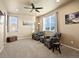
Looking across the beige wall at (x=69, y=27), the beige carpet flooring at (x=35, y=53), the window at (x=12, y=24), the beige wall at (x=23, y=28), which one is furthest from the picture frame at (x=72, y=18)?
the window at (x=12, y=24)

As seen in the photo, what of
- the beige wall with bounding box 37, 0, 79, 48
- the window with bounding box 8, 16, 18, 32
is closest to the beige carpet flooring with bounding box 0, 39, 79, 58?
the beige wall with bounding box 37, 0, 79, 48

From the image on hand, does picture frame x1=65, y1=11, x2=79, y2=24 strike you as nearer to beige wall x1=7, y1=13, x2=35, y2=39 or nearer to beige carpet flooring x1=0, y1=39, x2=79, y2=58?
beige carpet flooring x1=0, y1=39, x2=79, y2=58

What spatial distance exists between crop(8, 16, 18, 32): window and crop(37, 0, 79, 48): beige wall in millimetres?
5197

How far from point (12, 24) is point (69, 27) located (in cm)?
644

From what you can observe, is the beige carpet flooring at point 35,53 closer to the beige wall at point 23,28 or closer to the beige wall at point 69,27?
the beige wall at point 69,27

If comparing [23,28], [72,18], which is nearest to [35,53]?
[72,18]

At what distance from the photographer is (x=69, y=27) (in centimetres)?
539

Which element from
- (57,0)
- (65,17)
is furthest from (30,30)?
(57,0)

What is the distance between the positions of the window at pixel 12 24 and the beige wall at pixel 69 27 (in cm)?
520

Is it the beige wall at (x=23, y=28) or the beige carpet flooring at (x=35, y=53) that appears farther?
the beige wall at (x=23, y=28)

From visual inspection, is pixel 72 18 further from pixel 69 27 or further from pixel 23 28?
pixel 23 28

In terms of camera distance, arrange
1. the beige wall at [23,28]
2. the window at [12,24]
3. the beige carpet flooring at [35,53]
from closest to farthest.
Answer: the beige carpet flooring at [35,53], the window at [12,24], the beige wall at [23,28]

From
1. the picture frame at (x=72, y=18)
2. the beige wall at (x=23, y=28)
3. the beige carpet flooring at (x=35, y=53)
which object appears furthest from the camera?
the beige wall at (x=23, y=28)

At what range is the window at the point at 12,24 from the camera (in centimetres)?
953
